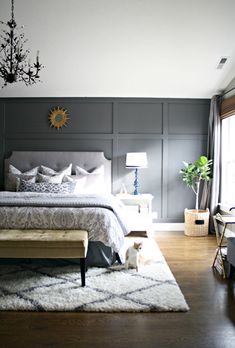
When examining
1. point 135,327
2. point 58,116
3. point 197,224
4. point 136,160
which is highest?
point 58,116

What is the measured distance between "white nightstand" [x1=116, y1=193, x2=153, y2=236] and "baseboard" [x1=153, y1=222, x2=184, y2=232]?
505 millimetres

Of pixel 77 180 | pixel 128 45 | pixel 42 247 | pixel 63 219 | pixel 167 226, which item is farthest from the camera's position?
pixel 167 226

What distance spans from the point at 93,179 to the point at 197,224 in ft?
6.00

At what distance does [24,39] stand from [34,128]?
171 centimetres

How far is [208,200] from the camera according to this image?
598 centimetres

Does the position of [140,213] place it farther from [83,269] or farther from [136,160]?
[83,269]

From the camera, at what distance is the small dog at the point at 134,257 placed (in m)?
3.77

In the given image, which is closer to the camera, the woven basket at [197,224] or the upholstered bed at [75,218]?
the upholstered bed at [75,218]

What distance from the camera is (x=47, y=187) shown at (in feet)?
16.3

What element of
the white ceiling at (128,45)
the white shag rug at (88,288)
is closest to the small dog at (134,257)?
the white shag rug at (88,288)

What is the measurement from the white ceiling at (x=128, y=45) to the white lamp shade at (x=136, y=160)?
3.59ft

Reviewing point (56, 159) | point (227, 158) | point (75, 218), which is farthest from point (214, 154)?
point (75, 218)

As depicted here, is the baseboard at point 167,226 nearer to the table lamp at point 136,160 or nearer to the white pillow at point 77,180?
the table lamp at point 136,160

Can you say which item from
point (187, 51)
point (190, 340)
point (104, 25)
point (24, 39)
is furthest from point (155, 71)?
point (190, 340)
